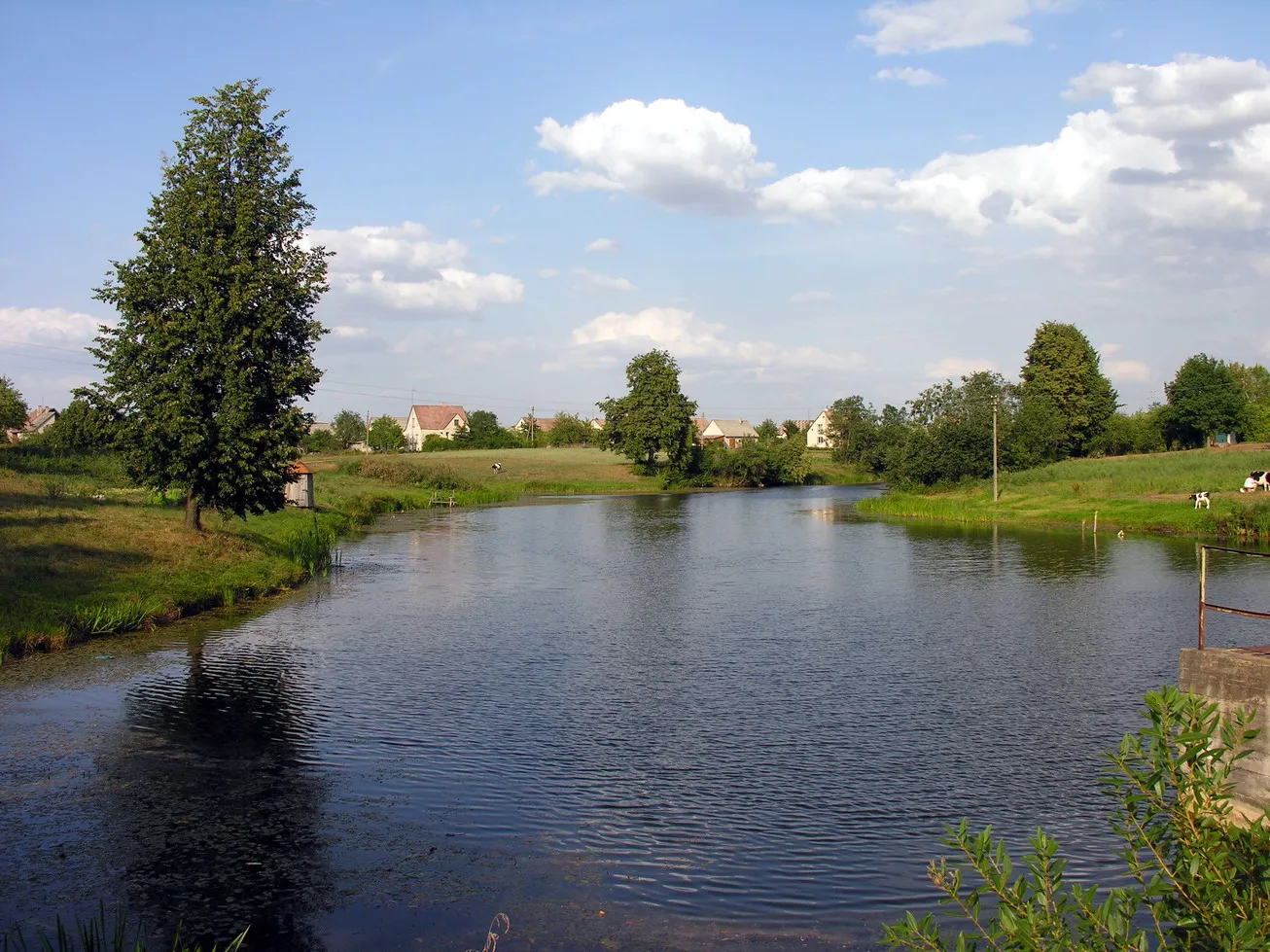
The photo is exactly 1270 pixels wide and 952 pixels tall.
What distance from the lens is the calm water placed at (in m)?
9.44

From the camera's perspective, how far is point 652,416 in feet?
336

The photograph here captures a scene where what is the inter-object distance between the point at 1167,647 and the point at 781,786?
12.7m

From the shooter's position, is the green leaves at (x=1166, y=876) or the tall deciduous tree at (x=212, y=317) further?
the tall deciduous tree at (x=212, y=317)

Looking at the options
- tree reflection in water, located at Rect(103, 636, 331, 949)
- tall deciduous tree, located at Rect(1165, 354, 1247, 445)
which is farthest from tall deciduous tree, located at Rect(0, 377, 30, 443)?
tall deciduous tree, located at Rect(1165, 354, 1247, 445)

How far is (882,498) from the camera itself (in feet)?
232

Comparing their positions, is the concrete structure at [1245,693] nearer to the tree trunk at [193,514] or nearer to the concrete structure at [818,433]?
the tree trunk at [193,514]

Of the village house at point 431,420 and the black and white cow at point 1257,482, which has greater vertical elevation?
the village house at point 431,420

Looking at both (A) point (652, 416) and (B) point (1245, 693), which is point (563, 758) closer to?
(B) point (1245, 693)

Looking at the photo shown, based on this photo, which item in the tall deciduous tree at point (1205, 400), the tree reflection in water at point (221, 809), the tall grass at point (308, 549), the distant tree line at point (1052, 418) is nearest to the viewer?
the tree reflection in water at point (221, 809)

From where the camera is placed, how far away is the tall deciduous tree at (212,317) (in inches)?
1030

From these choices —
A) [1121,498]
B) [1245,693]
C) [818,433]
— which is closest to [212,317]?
[1245,693]

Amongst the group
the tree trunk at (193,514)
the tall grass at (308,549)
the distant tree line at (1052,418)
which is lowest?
the tall grass at (308,549)

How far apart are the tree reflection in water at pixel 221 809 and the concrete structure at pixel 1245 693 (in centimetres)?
799

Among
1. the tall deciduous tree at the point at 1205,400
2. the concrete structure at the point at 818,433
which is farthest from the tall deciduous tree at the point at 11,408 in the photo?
the concrete structure at the point at 818,433
